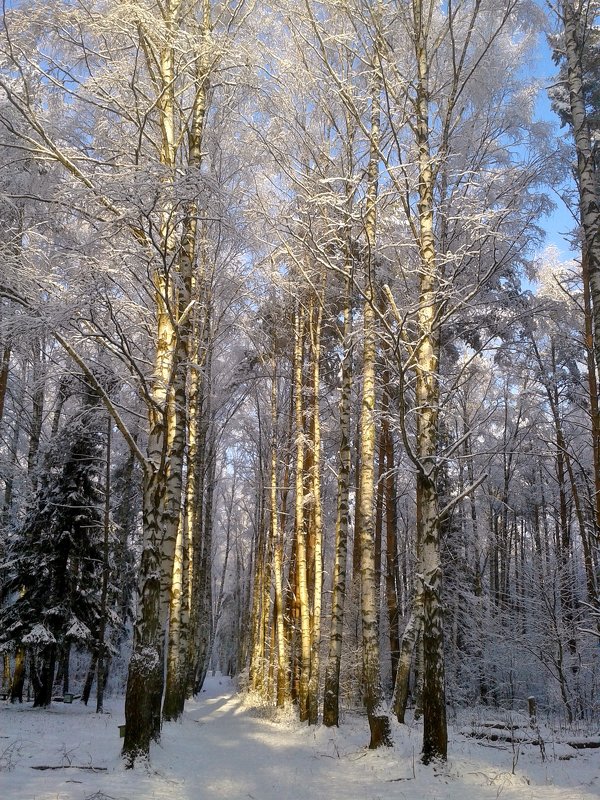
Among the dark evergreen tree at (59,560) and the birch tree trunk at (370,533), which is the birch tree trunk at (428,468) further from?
the dark evergreen tree at (59,560)

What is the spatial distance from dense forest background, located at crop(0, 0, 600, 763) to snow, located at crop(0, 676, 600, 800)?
1.67 feet

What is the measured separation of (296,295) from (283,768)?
881 cm

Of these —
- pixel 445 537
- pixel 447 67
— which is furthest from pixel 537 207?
pixel 445 537

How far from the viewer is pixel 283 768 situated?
770 centimetres

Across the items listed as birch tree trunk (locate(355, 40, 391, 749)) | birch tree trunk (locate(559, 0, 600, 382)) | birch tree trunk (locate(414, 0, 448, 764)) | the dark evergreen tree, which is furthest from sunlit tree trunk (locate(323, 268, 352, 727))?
the dark evergreen tree

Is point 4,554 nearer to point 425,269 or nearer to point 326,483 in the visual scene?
point 326,483

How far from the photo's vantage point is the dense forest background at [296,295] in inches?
268

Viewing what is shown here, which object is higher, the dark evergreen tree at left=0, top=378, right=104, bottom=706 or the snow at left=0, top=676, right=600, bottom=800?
the dark evergreen tree at left=0, top=378, right=104, bottom=706

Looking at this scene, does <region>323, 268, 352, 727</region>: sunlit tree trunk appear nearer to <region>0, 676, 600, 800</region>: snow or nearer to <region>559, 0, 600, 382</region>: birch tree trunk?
<region>0, 676, 600, 800</region>: snow

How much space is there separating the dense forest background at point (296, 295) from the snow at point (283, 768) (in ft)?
1.67

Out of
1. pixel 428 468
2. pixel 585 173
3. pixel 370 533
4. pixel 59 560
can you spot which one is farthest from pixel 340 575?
pixel 59 560

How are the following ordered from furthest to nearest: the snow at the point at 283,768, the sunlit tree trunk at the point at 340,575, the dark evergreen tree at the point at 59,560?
the dark evergreen tree at the point at 59,560
the sunlit tree trunk at the point at 340,575
the snow at the point at 283,768

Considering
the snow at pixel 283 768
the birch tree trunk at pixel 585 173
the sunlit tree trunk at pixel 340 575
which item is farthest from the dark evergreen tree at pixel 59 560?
the birch tree trunk at pixel 585 173

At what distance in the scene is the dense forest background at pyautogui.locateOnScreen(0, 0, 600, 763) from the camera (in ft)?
22.3
